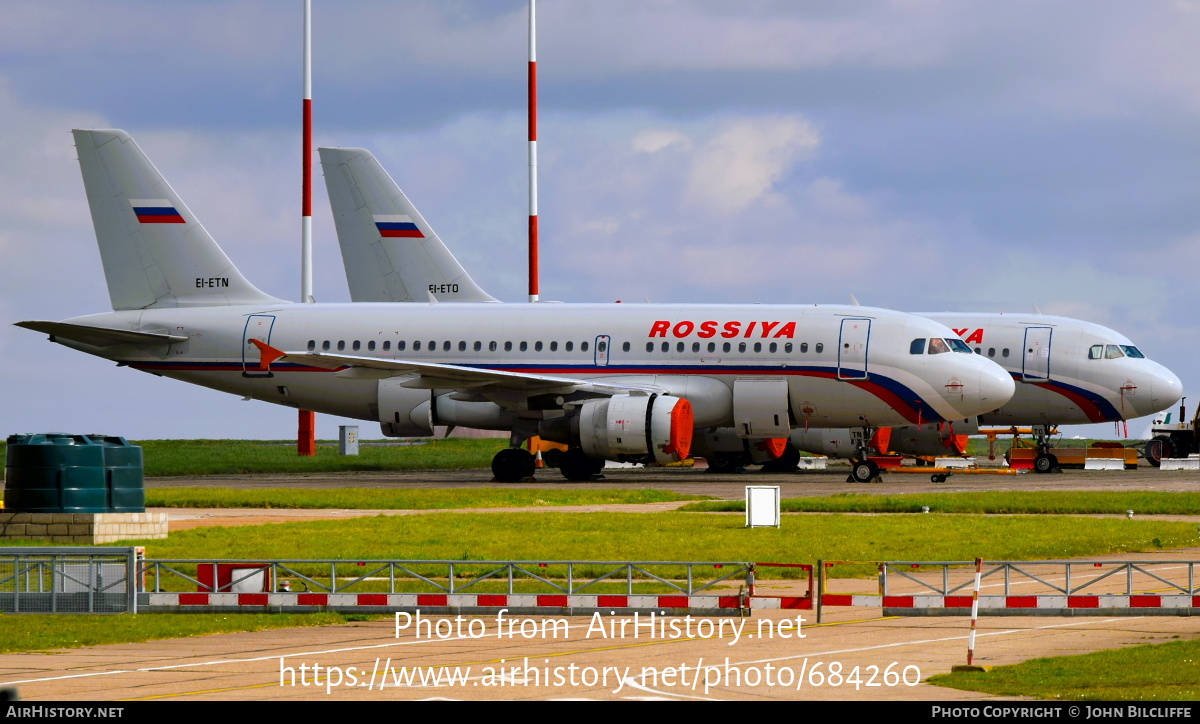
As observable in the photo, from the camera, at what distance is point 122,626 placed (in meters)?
18.5

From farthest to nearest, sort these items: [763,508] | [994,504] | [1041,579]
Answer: [994,504], [763,508], [1041,579]

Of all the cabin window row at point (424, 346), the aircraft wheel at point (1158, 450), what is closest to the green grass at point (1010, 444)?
the aircraft wheel at point (1158, 450)

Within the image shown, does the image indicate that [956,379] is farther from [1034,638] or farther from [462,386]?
[1034,638]

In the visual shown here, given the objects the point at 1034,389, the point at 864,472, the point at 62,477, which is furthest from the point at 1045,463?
the point at 62,477

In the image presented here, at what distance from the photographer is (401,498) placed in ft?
124

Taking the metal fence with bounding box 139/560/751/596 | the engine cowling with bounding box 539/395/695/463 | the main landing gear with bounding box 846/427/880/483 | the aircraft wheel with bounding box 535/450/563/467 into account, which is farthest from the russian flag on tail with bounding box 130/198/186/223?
the metal fence with bounding box 139/560/751/596

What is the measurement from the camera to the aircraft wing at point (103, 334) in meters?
47.9

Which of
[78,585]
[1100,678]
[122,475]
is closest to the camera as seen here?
[1100,678]

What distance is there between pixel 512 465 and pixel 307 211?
713 inches

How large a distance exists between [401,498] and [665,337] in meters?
10.2

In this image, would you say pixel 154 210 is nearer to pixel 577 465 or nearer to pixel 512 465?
pixel 512 465

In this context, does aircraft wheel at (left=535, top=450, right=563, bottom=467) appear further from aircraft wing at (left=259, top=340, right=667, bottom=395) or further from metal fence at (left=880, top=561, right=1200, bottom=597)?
metal fence at (left=880, top=561, right=1200, bottom=597)

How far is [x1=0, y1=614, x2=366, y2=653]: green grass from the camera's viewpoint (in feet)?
56.8
